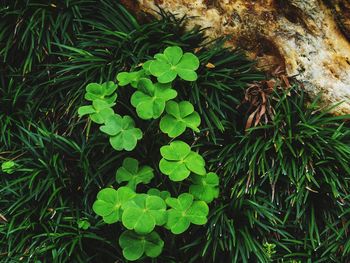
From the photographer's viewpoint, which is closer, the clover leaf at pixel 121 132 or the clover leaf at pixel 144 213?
the clover leaf at pixel 144 213

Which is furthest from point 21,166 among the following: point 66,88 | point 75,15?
point 75,15

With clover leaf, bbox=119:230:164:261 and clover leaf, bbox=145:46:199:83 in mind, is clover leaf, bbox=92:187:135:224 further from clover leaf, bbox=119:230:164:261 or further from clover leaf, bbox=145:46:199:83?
clover leaf, bbox=145:46:199:83

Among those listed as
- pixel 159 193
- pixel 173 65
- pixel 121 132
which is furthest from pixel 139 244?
pixel 173 65

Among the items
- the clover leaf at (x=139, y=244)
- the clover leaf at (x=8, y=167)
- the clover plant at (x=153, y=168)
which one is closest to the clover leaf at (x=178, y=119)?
the clover plant at (x=153, y=168)

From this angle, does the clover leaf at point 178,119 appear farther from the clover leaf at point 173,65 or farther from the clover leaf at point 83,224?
the clover leaf at point 83,224

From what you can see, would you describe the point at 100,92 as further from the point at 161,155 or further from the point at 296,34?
the point at 296,34

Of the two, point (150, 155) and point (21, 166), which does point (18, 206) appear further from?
point (150, 155)
